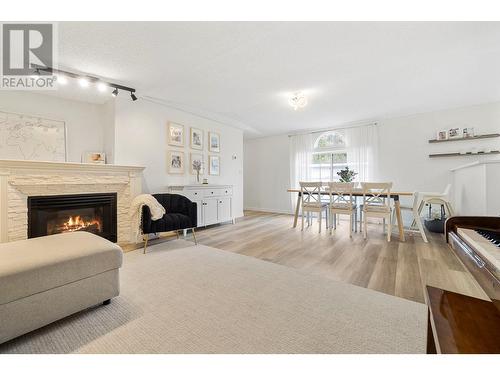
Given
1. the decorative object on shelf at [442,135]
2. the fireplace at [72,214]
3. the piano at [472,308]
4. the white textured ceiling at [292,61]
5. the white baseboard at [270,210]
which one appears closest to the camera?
the piano at [472,308]

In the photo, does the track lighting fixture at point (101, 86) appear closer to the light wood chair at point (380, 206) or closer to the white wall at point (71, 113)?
the white wall at point (71, 113)

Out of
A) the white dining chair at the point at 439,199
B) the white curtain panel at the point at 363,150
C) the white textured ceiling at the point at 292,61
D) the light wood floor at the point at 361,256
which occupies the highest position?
the white textured ceiling at the point at 292,61

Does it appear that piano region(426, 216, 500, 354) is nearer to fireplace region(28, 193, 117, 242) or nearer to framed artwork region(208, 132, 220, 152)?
fireplace region(28, 193, 117, 242)

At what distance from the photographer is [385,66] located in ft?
8.49

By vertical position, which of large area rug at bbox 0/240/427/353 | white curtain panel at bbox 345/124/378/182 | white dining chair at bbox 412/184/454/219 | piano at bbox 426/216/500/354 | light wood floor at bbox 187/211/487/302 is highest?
white curtain panel at bbox 345/124/378/182

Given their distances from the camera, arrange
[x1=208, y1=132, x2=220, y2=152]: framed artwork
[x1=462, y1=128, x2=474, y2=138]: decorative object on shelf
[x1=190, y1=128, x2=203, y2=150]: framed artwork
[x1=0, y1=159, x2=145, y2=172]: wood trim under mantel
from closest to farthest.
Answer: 1. [x1=0, y1=159, x2=145, y2=172]: wood trim under mantel
2. [x1=462, y1=128, x2=474, y2=138]: decorative object on shelf
3. [x1=190, y1=128, x2=203, y2=150]: framed artwork
4. [x1=208, y1=132, x2=220, y2=152]: framed artwork

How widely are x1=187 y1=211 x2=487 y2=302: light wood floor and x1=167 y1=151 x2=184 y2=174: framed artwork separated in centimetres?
127

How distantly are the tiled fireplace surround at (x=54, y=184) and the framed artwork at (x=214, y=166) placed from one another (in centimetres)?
166

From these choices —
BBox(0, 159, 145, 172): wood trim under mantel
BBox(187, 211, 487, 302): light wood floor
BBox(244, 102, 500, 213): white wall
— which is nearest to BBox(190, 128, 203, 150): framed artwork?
BBox(0, 159, 145, 172): wood trim under mantel

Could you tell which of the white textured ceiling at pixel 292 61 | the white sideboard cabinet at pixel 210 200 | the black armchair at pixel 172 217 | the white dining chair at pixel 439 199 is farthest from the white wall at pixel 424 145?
the black armchair at pixel 172 217

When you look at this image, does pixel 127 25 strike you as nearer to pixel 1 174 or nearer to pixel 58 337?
pixel 1 174

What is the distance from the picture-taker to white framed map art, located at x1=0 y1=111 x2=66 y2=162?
2764 millimetres

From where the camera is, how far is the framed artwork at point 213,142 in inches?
187
